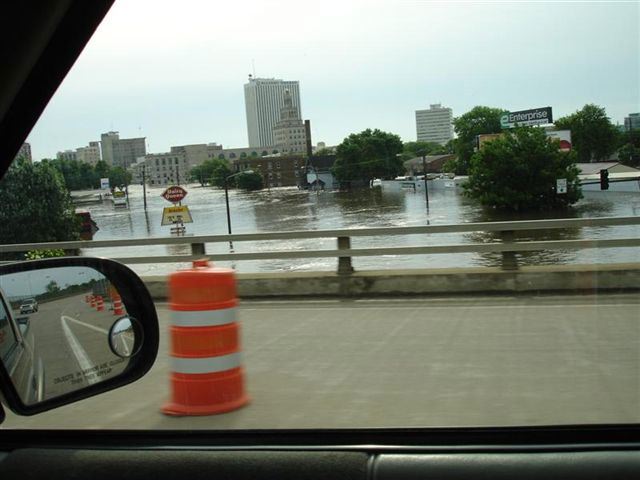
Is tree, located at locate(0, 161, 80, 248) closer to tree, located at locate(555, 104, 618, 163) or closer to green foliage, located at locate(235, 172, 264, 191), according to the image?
green foliage, located at locate(235, 172, 264, 191)

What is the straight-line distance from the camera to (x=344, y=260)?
4.52m

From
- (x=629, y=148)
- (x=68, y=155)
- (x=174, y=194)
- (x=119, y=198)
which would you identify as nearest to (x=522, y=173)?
(x=629, y=148)

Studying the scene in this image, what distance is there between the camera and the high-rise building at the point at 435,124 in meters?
2.97

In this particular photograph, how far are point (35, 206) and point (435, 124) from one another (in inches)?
67.9

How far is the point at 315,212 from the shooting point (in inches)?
143

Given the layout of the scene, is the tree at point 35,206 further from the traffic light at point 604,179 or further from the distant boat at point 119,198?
the traffic light at point 604,179

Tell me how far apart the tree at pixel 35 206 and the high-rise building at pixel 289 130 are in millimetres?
1032

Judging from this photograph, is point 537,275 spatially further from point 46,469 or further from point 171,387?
point 46,469

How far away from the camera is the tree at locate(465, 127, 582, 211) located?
2961mm

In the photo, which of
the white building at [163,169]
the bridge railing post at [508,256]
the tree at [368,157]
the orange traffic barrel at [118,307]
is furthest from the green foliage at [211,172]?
the bridge railing post at [508,256]

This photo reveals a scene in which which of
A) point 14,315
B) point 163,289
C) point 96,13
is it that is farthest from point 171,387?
point 96,13

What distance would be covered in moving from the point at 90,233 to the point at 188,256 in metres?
0.75

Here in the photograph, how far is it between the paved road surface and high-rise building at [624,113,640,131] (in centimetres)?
105

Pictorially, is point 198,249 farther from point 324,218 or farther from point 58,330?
point 58,330
